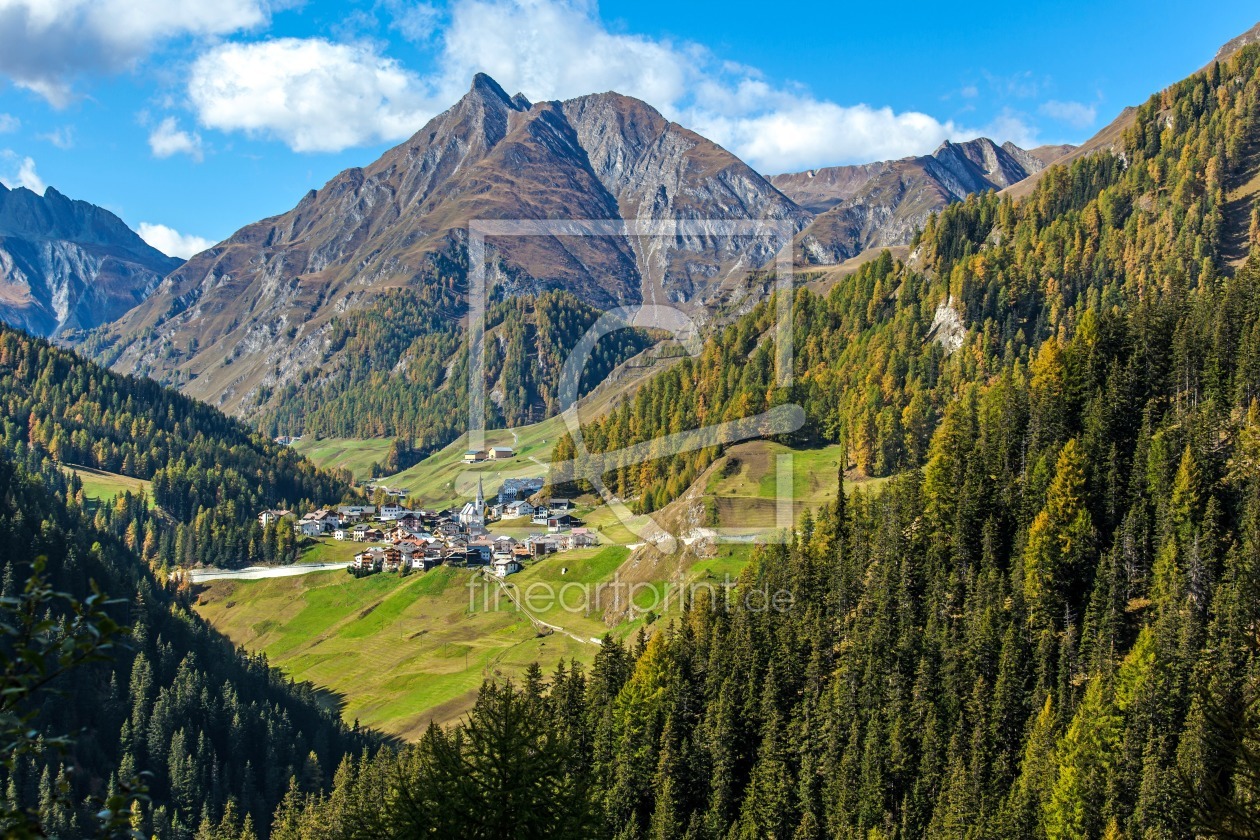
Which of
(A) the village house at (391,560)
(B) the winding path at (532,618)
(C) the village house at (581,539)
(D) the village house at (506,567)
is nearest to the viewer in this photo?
(B) the winding path at (532,618)

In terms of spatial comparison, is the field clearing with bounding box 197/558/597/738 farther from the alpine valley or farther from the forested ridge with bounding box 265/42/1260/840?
the forested ridge with bounding box 265/42/1260/840

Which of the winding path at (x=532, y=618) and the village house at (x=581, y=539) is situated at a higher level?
the village house at (x=581, y=539)

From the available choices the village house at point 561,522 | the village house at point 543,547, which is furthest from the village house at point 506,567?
the village house at point 561,522

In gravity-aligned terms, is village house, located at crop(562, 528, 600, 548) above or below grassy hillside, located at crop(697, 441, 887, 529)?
below

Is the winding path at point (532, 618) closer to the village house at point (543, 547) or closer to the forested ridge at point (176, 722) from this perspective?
the village house at point (543, 547)

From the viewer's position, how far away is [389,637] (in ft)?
512

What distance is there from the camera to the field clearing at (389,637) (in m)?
128

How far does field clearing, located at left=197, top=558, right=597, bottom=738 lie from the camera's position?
421ft

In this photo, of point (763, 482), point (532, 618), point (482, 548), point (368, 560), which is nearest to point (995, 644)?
point (763, 482)

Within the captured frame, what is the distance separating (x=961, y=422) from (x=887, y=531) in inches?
818

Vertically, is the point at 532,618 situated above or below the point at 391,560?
below

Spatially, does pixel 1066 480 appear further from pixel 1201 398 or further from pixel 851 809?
pixel 851 809

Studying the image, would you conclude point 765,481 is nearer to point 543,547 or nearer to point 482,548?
point 543,547
